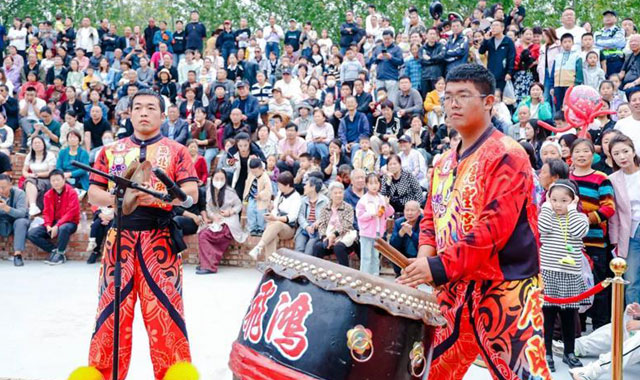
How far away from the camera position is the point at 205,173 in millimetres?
11820

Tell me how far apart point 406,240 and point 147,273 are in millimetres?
5140

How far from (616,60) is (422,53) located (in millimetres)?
3449

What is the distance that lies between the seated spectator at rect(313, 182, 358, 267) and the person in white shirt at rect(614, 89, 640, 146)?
11.3 feet

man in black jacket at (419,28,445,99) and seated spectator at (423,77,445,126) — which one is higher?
man in black jacket at (419,28,445,99)

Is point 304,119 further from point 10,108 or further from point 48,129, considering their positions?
point 10,108

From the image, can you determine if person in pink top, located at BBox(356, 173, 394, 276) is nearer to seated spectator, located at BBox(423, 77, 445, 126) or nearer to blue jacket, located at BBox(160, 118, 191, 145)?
seated spectator, located at BBox(423, 77, 445, 126)

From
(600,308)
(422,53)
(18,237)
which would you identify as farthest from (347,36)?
(600,308)

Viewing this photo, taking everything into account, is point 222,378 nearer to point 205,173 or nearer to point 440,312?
point 440,312

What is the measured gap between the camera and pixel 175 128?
1304 centimetres

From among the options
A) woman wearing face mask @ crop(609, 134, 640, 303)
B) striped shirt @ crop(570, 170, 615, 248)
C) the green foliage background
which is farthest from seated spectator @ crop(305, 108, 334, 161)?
the green foliage background

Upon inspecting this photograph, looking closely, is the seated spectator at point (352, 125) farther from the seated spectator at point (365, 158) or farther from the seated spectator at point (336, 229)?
the seated spectator at point (336, 229)

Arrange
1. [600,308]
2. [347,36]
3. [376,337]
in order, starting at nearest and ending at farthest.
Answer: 1. [376,337]
2. [600,308]
3. [347,36]

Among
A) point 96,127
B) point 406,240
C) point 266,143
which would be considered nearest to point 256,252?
point 406,240

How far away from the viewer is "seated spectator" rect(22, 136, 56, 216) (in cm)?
1130
